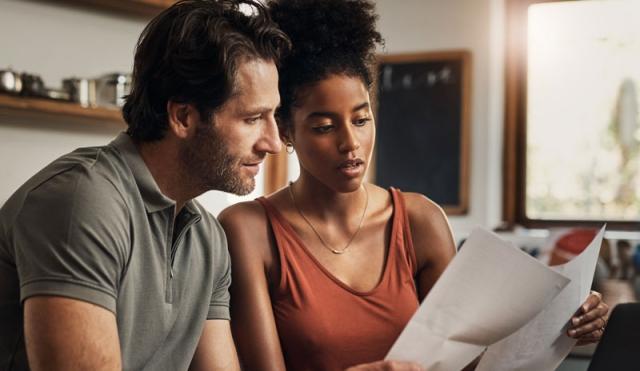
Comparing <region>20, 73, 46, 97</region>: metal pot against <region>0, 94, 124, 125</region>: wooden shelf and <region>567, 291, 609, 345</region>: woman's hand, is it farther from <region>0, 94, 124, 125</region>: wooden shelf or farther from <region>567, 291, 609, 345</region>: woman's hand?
<region>567, 291, 609, 345</region>: woman's hand

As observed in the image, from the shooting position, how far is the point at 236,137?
120 cm

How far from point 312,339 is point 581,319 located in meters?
0.40

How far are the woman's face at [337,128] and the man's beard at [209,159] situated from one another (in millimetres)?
228

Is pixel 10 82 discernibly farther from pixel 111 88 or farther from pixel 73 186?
pixel 73 186

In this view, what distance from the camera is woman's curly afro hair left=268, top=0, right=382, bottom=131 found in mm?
1420

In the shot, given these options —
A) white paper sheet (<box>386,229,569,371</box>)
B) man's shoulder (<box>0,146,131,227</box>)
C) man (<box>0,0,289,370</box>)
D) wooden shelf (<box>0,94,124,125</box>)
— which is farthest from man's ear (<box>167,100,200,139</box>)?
wooden shelf (<box>0,94,124,125</box>)

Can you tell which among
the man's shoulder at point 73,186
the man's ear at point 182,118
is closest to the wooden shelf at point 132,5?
the man's ear at point 182,118

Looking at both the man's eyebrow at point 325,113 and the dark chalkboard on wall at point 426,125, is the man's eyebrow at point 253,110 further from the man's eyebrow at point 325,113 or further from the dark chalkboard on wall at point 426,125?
the dark chalkboard on wall at point 426,125

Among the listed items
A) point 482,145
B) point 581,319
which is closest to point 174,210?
point 581,319

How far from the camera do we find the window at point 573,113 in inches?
185

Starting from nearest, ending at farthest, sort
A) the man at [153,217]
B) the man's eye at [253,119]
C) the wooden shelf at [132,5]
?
the man at [153,217] < the man's eye at [253,119] < the wooden shelf at [132,5]

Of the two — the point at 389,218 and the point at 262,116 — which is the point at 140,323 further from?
the point at 389,218

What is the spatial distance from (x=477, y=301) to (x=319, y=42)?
0.55 metres

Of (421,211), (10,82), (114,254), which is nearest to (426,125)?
(10,82)
